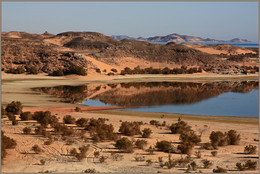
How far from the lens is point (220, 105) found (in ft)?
105

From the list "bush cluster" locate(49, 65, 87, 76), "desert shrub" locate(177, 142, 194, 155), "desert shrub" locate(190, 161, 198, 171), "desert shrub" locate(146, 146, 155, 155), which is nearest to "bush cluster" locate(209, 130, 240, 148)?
"desert shrub" locate(177, 142, 194, 155)

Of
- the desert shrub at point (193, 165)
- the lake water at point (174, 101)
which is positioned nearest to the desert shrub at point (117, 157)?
the desert shrub at point (193, 165)

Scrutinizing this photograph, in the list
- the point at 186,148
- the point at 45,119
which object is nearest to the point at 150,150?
the point at 186,148

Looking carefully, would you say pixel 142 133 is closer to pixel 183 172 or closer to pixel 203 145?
pixel 203 145

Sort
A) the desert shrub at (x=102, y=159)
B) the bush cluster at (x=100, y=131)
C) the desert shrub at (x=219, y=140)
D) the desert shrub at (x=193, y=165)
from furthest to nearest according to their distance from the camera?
the bush cluster at (x=100, y=131) → the desert shrub at (x=219, y=140) → the desert shrub at (x=102, y=159) → the desert shrub at (x=193, y=165)

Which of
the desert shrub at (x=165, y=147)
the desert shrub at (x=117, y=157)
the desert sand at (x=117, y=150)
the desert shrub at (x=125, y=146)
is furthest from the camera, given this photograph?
the desert shrub at (x=165, y=147)

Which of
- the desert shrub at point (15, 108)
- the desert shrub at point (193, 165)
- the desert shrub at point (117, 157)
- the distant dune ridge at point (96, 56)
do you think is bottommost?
the desert shrub at point (117, 157)

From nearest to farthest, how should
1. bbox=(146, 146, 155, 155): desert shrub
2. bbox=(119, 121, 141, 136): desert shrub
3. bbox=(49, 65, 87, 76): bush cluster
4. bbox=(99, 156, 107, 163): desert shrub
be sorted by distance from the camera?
bbox=(99, 156, 107, 163): desert shrub, bbox=(146, 146, 155, 155): desert shrub, bbox=(119, 121, 141, 136): desert shrub, bbox=(49, 65, 87, 76): bush cluster

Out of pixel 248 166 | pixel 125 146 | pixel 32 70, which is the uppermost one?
pixel 32 70

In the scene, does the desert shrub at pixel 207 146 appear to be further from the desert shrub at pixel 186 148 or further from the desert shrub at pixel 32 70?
the desert shrub at pixel 32 70

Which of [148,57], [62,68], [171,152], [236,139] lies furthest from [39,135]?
[148,57]

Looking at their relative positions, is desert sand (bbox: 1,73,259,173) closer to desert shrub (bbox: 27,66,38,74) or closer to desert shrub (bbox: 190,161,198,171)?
desert shrub (bbox: 190,161,198,171)

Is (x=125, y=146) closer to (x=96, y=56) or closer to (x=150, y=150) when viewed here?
(x=150, y=150)

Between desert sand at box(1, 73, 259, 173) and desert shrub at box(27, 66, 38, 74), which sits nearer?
desert sand at box(1, 73, 259, 173)
